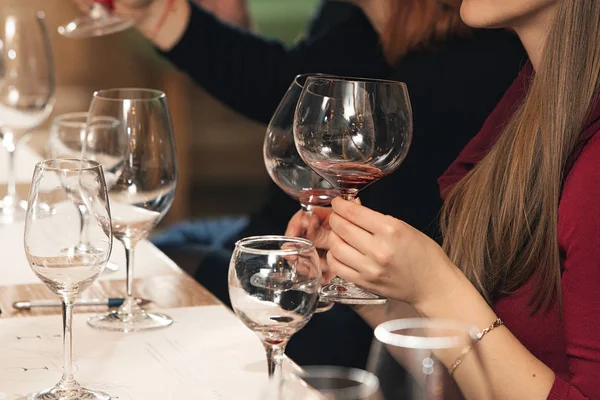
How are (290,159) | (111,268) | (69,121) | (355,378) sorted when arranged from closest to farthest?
(355,378) < (290,159) < (111,268) < (69,121)

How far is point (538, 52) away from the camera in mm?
1196

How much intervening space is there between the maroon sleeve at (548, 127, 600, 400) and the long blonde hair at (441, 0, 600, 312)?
42 mm

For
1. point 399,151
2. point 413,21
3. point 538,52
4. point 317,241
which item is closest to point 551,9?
point 538,52

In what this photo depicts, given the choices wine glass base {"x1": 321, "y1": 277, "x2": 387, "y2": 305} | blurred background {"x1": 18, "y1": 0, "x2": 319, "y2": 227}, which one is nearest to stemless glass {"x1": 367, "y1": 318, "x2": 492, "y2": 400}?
wine glass base {"x1": 321, "y1": 277, "x2": 387, "y2": 305}

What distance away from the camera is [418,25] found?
1898 millimetres

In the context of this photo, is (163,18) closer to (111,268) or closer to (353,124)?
(111,268)

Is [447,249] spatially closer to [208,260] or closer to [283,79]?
[208,260]

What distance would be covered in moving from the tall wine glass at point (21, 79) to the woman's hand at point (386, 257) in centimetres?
83

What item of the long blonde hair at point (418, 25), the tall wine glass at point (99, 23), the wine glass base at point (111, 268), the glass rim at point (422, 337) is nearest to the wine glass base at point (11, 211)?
the wine glass base at point (111, 268)

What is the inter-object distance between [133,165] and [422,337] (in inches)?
26.2

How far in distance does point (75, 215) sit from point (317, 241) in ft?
1.47

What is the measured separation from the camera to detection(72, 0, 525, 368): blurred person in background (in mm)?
1776

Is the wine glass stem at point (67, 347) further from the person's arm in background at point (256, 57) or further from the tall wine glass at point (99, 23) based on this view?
the person's arm in background at point (256, 57)

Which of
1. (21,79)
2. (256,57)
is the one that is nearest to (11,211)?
(21,79)
